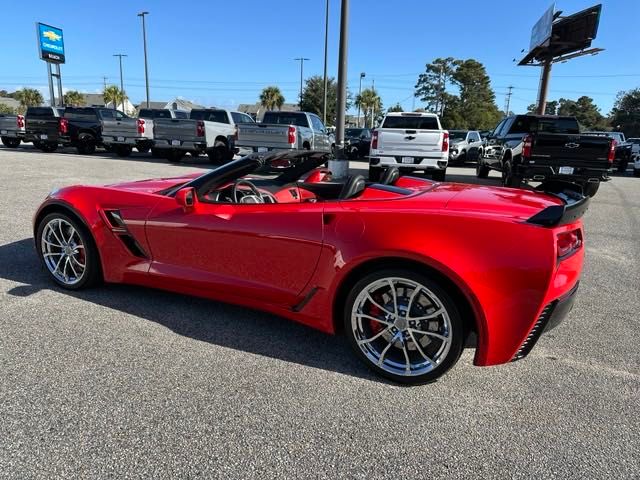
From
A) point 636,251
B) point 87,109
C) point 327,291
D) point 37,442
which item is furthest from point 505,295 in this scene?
point 87,109

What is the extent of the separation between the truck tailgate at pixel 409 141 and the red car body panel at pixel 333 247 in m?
7.96

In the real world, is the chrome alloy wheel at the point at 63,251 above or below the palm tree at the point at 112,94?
below

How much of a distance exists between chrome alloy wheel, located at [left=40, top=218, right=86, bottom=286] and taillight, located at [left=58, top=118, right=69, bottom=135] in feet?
56.3

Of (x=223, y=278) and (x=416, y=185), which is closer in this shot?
(x=223, y=278)

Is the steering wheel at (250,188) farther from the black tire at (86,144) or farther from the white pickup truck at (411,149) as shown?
the black tire at (86,144)

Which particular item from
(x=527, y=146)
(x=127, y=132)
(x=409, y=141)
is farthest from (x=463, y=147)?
(x=127, y=132)

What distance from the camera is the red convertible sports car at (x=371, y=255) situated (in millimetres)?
2330

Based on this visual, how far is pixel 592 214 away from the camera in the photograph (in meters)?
8.53

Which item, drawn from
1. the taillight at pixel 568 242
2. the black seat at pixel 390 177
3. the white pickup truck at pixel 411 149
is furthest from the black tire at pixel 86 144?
the taillight at pixel 568 242

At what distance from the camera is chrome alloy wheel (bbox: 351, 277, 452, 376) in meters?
2.51

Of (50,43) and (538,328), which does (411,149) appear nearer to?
(538,328)

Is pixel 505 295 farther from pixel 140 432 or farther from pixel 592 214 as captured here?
pixel 592 214

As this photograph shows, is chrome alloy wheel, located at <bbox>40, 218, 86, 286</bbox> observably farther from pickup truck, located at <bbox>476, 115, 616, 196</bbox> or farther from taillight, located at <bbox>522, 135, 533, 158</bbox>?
taillight, located at <bbox>522, 135, 533, 158</bbox>

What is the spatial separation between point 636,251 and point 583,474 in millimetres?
4931
